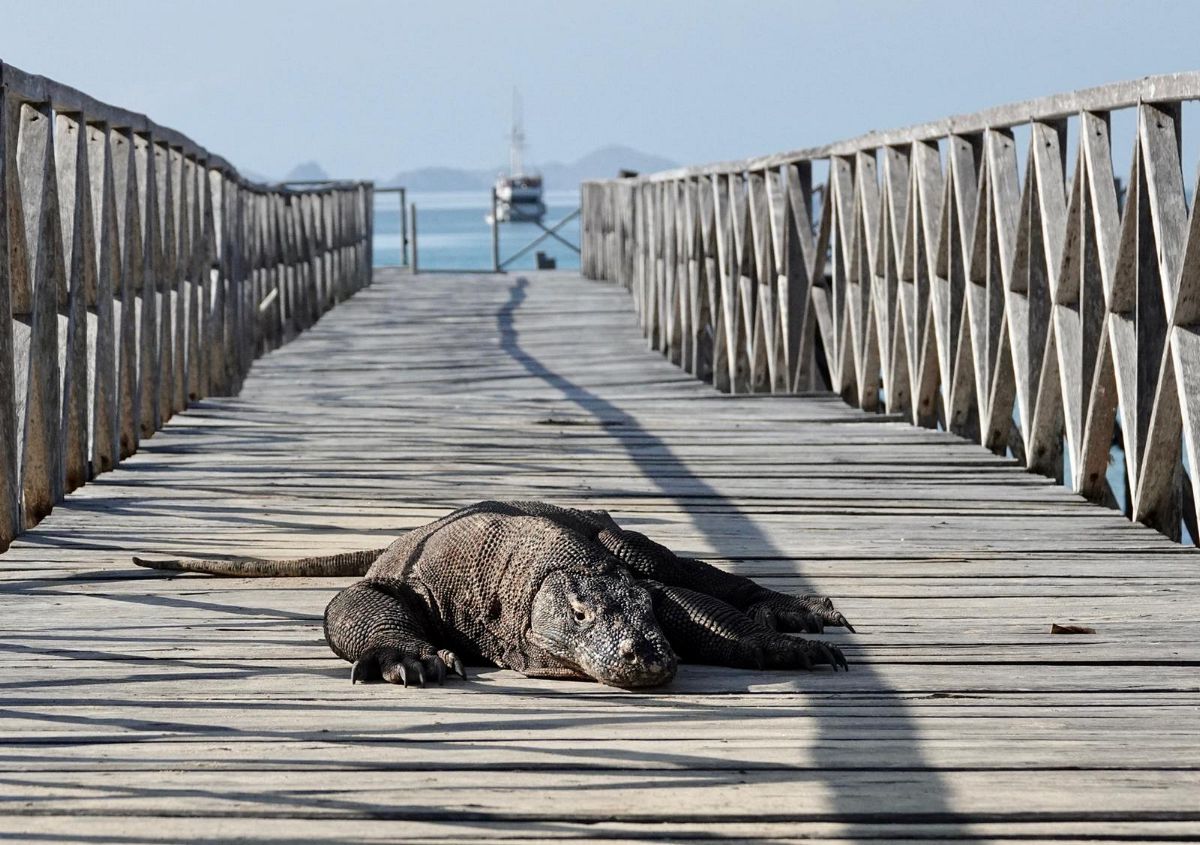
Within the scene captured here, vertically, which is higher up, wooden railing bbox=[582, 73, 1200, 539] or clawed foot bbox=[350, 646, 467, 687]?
wooden railing bbox=[582, 73, 1200, 539]

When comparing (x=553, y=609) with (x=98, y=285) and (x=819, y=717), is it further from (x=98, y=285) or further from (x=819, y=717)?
(x=98, y=285)

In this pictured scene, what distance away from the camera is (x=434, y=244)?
12888 centimetres

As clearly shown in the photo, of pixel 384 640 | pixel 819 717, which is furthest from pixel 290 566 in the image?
pixel 819 717

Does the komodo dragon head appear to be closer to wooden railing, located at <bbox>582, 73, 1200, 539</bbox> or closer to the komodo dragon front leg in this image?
the komodo dragon front leg

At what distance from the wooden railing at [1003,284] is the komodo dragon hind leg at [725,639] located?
163 centimetres

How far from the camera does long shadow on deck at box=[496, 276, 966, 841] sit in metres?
2.74

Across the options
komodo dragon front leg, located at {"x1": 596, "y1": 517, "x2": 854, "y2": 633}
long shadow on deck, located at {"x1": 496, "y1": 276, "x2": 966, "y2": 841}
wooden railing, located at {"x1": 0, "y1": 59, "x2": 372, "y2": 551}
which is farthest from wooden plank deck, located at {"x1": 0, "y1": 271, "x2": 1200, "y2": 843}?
wooden railing, located at {"x1": 0, "y1": 59, "x2": 372, "y2": 551}

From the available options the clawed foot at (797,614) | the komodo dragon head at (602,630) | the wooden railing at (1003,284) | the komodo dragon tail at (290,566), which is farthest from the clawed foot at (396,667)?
the wooden railing at (1003,284)

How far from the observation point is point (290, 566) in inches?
185

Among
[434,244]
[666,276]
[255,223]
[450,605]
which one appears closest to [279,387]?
[255,223]

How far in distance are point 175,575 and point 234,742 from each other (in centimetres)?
169

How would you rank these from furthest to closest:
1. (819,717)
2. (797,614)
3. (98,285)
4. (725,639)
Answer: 1. (98,285)
2. (797,614)
3. (725,639)
4. (819,717)

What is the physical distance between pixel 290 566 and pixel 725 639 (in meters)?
1.47

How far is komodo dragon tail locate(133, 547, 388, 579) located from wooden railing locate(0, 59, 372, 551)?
0.76 metres
